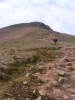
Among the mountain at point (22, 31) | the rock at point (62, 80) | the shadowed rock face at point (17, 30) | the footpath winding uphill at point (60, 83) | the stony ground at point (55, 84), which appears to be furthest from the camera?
the shadowed rock face at point (17, 30)

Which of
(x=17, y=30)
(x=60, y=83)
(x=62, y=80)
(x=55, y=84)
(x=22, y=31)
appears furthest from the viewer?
(x=17, y=30)

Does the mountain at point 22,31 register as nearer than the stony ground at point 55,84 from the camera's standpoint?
No

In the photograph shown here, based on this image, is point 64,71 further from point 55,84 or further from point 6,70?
point 6,70

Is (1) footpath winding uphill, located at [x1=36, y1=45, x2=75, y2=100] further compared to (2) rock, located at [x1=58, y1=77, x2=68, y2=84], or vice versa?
(2) rock, located at [x1=58, y1=77, x2=68, y2=84]

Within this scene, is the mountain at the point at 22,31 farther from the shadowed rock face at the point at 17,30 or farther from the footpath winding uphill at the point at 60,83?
the footpath winding uphill at the point at 60,83

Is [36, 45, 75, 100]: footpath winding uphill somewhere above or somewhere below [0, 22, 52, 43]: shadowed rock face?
below

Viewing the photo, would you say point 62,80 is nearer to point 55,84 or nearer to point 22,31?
point 55,84

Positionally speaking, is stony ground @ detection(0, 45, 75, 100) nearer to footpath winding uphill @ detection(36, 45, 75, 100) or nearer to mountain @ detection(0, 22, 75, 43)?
footpath winding uphill @ detection(36, 45, 75, 100)

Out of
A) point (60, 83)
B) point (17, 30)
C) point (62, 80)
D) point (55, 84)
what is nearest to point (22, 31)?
point (17, 30)

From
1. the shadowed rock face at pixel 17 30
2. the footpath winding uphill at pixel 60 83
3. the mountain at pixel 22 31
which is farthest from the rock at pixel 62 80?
the shadowed rock face at pixel 17 30

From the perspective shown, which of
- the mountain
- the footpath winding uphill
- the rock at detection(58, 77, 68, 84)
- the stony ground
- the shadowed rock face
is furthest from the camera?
the shadowed rock face

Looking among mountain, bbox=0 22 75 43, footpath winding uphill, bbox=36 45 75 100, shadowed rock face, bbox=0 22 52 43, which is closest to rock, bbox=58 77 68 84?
footpath winding uphill, bbox=36 45 75 100

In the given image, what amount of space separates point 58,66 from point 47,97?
14.6ft

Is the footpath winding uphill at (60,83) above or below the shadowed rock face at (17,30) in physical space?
below
